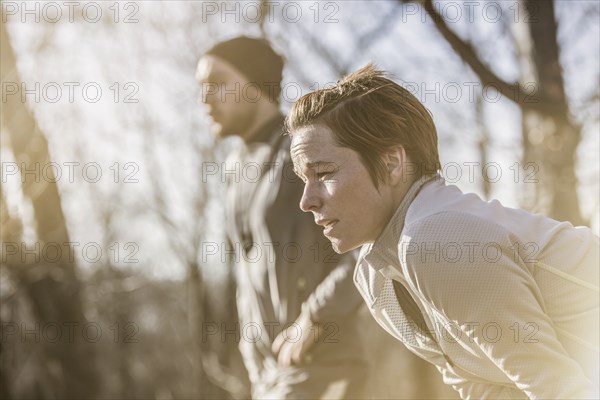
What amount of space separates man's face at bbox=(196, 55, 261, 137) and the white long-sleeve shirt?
6.15 feet

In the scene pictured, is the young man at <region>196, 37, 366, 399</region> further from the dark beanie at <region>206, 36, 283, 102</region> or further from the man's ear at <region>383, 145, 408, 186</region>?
the man's ear at <region>383, 145, 408, 186</region>

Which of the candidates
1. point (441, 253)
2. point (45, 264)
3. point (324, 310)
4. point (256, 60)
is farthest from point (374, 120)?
point (45, 264)

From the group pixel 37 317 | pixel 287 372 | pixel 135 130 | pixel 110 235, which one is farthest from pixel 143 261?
pixel 287 372

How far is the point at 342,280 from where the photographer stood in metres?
3.74

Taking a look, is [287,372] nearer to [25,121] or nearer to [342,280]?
[342,280]

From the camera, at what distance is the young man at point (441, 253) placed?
2.27 m

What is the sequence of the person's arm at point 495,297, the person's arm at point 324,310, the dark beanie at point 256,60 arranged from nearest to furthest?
the person's arm at point 495,297 < the person's arm at point 324,310 < the dark beanie at point 256,60

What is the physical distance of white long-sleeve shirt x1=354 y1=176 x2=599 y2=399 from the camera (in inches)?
88.8

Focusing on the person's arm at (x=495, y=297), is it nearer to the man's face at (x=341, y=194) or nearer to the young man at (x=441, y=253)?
the young man at (x=441, y=253)

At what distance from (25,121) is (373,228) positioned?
24.4ft

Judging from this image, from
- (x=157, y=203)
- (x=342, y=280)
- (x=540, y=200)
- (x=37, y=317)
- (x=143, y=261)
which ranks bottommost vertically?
(x=143, y=261)

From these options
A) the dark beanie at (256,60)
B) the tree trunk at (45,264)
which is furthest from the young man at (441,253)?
the tree trunk at (45,264)

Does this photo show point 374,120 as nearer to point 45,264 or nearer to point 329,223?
point 329,223

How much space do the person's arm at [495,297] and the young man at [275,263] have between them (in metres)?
1.45
